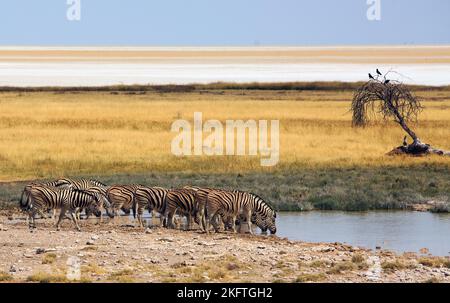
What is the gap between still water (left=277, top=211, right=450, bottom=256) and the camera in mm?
18641

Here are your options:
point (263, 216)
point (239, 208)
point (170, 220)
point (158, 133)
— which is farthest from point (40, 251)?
point (158, 133)

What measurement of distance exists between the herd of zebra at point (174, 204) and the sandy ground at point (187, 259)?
0.45 metres

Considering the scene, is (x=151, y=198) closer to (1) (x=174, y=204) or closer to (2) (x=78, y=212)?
(1) (x=174, y=204)

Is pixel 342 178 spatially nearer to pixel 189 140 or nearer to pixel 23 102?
pixel 189 140

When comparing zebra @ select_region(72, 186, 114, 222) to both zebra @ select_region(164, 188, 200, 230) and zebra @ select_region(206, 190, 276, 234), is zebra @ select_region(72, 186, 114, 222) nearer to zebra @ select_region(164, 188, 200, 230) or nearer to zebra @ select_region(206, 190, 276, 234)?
zebra @ select_region(164, 188, 200, 230)

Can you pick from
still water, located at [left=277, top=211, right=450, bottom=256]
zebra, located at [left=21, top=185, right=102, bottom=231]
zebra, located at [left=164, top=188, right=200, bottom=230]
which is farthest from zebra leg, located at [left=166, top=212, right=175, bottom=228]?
still water, located at [left=277, top=211, right=450, bottom=256]

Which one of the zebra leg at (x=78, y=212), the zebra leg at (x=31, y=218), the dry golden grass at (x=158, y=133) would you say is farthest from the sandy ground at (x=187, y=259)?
the dry golden grass at (x=158, y=133)

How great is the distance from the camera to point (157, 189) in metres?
19.3

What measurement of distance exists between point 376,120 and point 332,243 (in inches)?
991

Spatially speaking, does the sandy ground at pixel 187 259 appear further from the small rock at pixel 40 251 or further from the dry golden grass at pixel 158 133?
the dry golden grass at pixel 158 133

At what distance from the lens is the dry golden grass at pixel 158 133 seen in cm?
3100

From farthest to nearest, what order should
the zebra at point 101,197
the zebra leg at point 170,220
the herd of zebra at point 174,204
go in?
1. the zebra at point 101,197
2. the zebra leg at point 170,220
3. the herd of zebra at point 174,204

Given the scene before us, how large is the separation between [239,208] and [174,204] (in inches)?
46.3

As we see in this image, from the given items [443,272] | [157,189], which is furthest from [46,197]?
[443,272]
